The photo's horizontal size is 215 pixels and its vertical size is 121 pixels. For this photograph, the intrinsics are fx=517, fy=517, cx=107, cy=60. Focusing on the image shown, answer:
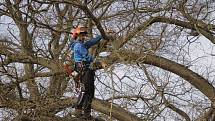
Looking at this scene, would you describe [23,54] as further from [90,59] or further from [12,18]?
[90,59]

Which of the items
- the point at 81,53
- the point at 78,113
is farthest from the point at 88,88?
the point at 81,53

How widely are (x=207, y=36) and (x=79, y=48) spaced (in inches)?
121

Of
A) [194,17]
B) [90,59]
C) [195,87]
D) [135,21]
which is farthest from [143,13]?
[90,59]

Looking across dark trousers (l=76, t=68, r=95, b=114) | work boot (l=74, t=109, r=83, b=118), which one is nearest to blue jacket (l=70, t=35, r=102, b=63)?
dark trousers (l=76, t=68, r=95, b=114)

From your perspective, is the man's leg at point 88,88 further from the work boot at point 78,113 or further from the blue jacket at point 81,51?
the blue jacket at point 81,51

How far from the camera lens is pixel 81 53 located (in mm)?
8250

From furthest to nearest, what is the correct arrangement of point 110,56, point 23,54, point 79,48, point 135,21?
point 23,54 → point 135,21 → point 110,56 → point 79,48

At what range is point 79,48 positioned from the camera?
8.15 meters

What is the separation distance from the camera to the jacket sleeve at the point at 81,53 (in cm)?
813

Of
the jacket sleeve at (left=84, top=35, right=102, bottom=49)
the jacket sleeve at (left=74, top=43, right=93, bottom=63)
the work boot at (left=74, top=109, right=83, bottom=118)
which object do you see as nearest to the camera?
the jacket sleeve at (left=74, top=43, right=93, bottom=63)

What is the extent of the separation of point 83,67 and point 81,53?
23cm

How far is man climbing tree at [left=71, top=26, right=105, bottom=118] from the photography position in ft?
26.9

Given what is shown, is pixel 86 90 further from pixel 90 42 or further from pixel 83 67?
pixel 90 42

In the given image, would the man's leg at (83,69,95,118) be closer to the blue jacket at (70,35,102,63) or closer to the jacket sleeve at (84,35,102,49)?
the blue jacket at (70,35,102,63)
